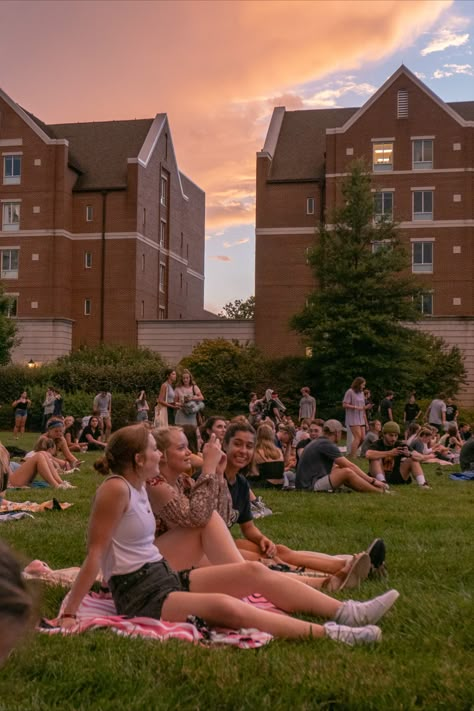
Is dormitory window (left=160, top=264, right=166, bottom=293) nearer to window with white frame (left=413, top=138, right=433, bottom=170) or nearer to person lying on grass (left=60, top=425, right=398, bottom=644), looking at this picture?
window with white frame (left=413, top=138, right=433, bottom=170)

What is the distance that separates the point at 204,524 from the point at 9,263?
48.4m

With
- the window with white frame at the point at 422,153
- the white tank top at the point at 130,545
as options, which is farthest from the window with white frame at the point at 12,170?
the white tank top at the point at 130,545

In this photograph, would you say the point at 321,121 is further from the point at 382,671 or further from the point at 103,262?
the point at 382,671

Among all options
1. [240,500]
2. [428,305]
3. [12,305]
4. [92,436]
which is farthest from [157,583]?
[12,305]

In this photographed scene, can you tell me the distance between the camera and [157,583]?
18.1ft

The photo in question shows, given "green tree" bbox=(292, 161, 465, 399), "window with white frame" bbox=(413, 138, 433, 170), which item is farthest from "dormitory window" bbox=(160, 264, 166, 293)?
"green tree" bbox=(292, 161, 465, 399)

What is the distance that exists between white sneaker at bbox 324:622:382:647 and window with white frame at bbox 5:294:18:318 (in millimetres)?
44003

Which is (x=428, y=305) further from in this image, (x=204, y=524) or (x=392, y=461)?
(x=204, y=524)

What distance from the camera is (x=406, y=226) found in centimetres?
4841

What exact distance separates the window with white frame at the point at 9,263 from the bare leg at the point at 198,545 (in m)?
47.7

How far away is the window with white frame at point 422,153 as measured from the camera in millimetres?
48750

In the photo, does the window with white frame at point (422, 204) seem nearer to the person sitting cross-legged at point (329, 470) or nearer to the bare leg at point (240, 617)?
the person sitting cross-legged at point (329, 470)

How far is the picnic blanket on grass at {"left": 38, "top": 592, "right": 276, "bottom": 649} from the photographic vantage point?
5.08 meters

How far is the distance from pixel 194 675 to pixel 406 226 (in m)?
45.9
